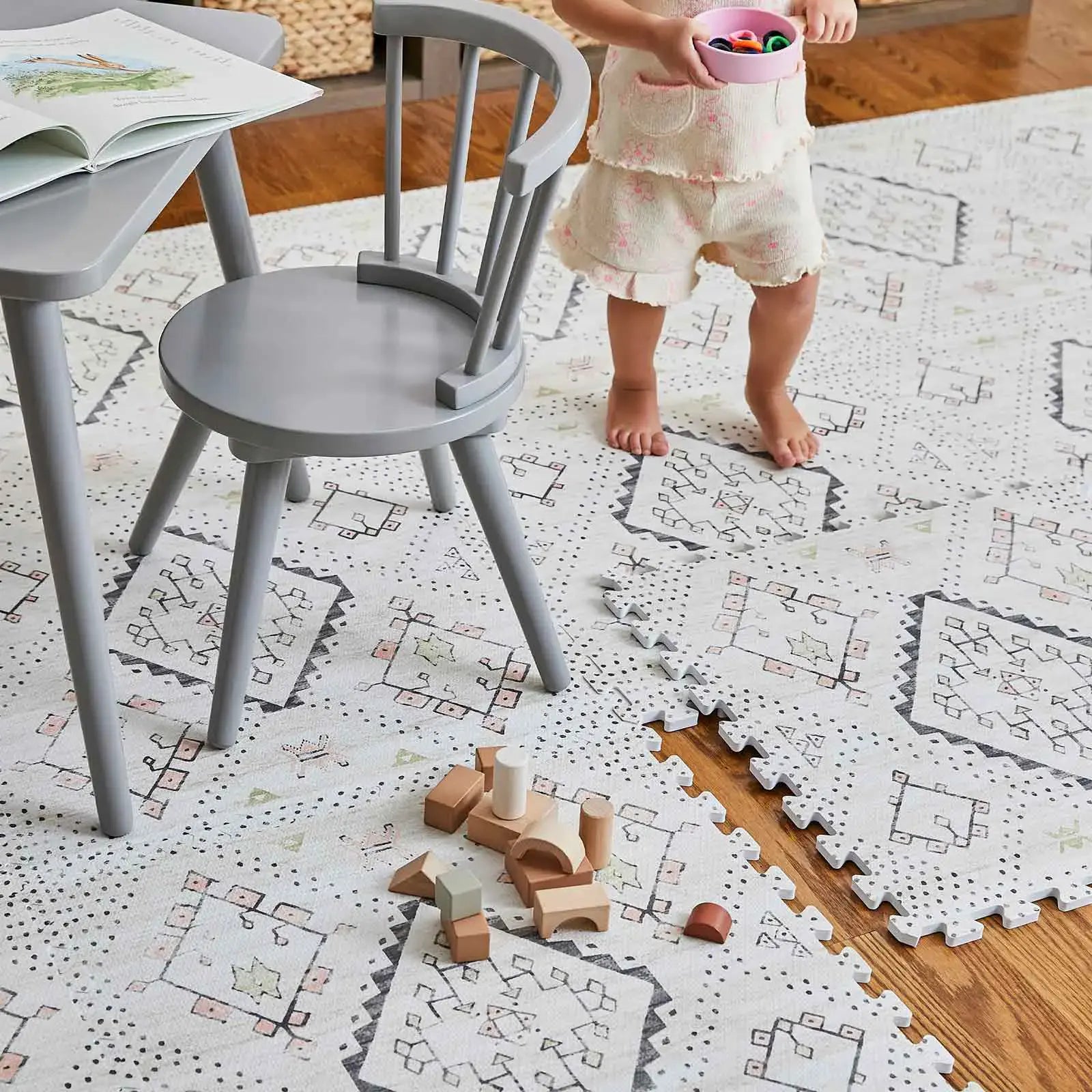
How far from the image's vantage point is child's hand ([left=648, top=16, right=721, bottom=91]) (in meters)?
1.50

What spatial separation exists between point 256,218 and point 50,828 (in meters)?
1.27

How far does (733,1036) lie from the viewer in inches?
46.6

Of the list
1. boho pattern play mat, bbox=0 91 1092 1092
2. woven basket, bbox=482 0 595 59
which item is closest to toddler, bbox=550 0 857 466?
boho pattern play mat, bbox=0 91 1092 1092

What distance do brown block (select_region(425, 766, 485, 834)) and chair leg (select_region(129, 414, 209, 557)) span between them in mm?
454

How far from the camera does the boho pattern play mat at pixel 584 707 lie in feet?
3.88

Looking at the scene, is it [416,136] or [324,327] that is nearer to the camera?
[324,327]

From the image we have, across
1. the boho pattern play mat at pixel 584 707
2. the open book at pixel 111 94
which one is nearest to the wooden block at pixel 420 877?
the boho pattern play mat at pixel 584 707

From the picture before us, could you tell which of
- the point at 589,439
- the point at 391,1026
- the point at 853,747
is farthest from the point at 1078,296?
the point at 391,1026

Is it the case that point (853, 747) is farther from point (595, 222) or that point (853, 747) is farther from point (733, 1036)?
point (595, 222)

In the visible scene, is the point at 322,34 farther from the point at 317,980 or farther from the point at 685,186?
the point at 317,980

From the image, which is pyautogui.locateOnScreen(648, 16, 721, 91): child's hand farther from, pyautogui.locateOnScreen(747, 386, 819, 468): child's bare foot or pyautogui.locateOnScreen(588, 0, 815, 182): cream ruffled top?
pyautogui.locateOnScreen(747, 386, 819, 468): child's bare foot

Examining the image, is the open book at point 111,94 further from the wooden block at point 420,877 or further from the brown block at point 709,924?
the brown block at point 709,924

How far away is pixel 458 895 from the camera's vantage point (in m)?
1.21

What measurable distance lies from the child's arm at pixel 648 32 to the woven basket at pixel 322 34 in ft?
4.13
